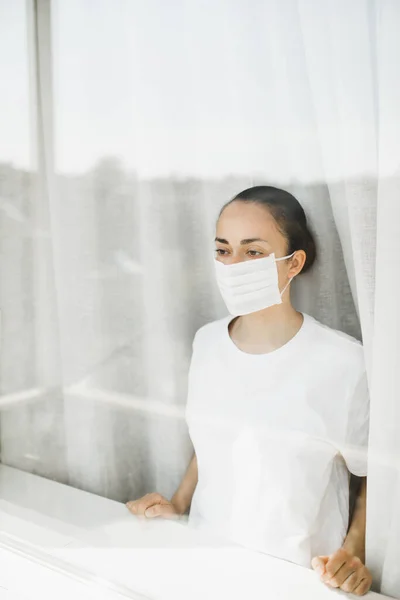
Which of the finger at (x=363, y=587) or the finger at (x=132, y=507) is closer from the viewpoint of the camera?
the finger at (x=363, y=587)

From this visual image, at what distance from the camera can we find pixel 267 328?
141 centimetres

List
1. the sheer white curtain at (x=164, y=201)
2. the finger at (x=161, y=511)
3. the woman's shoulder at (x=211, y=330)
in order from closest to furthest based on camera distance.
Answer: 1. the sheer white curtain at (x=164, y=201)
2. the woman's shoulder at (x=211, y=330)
3. the finger at (x=161, y=511)

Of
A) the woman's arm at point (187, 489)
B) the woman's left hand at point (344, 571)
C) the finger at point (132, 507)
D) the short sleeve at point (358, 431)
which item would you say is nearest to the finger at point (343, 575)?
the woman's left hand at point (344, 571)

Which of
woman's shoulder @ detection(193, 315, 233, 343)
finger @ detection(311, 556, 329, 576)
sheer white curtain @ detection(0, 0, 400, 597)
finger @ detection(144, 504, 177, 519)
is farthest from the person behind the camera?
finger @ detection(144, 504, 177, 519)

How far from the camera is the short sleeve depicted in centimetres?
129

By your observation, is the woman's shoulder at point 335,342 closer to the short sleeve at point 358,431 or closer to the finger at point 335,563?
the short sleeve at point 358,431

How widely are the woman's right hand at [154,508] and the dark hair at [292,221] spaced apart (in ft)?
2.57

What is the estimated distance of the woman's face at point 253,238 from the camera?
4.42ft

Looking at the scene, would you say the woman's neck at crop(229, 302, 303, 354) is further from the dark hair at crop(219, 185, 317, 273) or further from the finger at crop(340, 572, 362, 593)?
the finger at crop(340, 572, 362, 593)

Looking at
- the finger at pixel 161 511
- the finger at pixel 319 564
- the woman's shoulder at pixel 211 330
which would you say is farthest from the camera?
the finger at pixel 161 511

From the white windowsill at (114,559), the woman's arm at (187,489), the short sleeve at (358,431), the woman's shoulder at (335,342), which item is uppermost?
the woman's shoulder at (335,342)

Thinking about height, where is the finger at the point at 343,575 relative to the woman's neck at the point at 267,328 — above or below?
below

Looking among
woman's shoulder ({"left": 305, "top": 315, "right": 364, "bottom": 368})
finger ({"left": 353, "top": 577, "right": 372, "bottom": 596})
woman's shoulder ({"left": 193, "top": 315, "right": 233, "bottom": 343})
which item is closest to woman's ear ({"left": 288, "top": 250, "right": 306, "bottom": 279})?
woman's shoulder ({"left": 305, "top": 315, "right": 364, "bottom": 368})

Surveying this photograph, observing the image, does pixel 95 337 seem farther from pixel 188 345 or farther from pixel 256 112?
pixel 256 112
